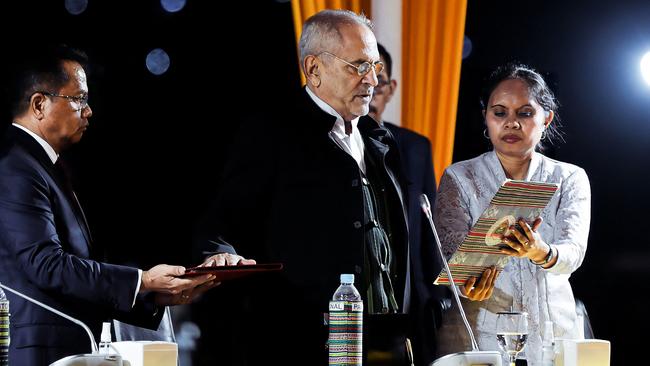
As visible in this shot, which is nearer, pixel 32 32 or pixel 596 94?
pixel 32 32

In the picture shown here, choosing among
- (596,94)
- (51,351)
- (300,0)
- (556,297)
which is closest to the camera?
(51,351)

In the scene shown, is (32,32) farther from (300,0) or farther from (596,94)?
(596,94)

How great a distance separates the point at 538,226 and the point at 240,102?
1.68 m

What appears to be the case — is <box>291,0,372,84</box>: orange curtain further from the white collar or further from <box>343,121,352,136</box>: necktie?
the white collar

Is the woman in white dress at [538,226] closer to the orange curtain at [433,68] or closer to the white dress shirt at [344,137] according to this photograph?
the white dress shirt at [344,137]

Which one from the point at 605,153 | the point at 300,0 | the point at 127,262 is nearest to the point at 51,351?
the point at 127,262

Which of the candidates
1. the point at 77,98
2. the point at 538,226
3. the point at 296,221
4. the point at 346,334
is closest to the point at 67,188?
the point at 77,98

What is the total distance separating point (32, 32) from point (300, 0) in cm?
99

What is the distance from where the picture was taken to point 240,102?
4.05 m

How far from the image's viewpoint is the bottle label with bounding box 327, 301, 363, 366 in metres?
2.14

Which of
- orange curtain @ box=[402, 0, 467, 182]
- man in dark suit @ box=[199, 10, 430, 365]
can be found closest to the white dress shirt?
man in dark suit @ box=[199, 10, 430, 365]

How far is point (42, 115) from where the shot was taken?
8.50 feet

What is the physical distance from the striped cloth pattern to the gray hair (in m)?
0.62

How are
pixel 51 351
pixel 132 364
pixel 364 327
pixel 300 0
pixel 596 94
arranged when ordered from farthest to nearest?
pixel 596 94
pixel 300 0
pixel 51 351
pixel 364 327
pixel 132 364
